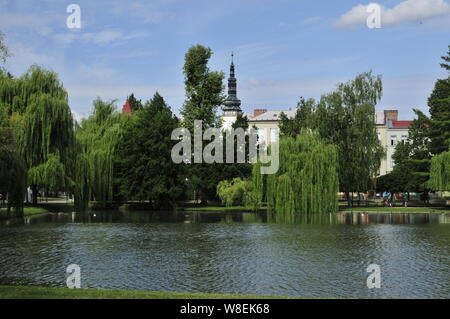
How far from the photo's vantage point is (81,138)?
5000 centimetres

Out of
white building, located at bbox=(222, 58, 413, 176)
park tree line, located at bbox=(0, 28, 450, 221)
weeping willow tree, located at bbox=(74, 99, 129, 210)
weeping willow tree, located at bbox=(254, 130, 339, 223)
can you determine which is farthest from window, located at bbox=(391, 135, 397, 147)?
weeping willow tree, located at bbox=(254, 130, 339, 223)

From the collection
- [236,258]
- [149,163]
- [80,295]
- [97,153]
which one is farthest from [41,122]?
[80,295]

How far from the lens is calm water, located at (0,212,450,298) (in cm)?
1469

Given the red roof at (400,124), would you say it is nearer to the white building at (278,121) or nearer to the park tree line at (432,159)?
the white building at (278,121)

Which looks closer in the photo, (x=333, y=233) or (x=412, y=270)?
(x=412, y=270)

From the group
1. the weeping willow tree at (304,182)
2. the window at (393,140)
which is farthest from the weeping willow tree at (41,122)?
the window at (393,140)

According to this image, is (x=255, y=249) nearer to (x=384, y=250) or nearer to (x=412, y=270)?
(x=384, y=250)

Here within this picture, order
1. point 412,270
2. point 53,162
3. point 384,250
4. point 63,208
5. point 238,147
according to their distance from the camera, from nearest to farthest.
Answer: point 412,270
point 384,250
point 53,162
point 63,208
point 238,147

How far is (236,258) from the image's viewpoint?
19.3 m

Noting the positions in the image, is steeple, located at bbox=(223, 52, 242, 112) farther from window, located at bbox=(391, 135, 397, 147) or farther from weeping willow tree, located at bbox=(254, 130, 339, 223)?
weeping willow tree, located at bbox=(254, 130, 339, 223)

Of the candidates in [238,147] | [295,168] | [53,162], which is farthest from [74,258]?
[238,147]

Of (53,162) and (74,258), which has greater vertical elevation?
(53,162)

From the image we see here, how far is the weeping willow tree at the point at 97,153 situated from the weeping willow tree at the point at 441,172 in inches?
1083
